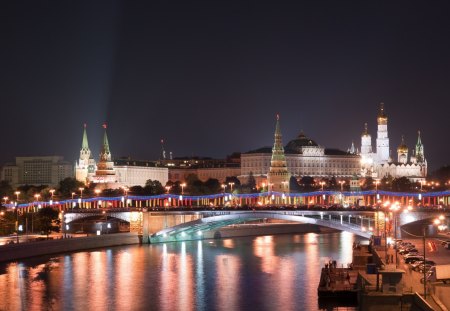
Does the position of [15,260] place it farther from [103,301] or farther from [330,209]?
[330,209]

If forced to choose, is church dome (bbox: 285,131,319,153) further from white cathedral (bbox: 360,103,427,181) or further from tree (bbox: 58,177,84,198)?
tree (bbox: 58,177,84,198)

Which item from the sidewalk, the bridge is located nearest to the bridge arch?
the bridge

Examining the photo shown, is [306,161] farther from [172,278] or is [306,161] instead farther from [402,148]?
[172,278]

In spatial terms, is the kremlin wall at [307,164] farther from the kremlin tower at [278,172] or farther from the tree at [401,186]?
the tree at [401,186]

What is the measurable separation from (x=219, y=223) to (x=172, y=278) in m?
25.4

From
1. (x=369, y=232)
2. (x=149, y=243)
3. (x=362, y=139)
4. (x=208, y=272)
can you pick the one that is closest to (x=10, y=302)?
(x=208, y=272)

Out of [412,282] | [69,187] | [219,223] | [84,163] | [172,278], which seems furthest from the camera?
[84,163]

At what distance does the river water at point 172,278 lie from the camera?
133 ft

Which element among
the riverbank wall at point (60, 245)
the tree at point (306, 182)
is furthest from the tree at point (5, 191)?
the tree at point (306, 182)

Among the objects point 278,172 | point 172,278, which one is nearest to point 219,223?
point 172,278

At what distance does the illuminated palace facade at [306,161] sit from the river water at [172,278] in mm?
111264

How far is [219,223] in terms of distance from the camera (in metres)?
74.4

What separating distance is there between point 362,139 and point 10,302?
484ft

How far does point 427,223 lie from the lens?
232 feet
